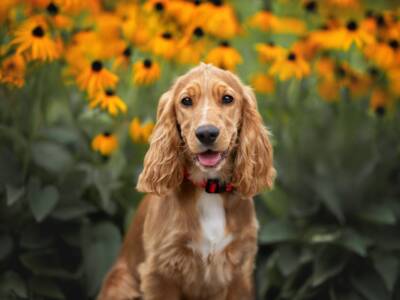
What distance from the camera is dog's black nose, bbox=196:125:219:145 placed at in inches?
152

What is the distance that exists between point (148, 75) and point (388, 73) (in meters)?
1.84

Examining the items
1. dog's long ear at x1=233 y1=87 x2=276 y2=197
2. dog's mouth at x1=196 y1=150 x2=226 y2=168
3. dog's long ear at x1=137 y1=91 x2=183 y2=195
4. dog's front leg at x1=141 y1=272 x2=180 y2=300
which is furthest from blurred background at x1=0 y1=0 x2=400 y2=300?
dog's mouth at x1=196 y1=150 x2=226 y2=168

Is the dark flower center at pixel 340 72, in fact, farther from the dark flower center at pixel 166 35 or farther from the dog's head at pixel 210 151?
the dog's head at pixel 210 151

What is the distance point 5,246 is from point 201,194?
1.56 meters

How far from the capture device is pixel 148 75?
5316 millimetres

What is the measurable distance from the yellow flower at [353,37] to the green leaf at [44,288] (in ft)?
8.53

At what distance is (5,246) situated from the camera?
5.10 metres

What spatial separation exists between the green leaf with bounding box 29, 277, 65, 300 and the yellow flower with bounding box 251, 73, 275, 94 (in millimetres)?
2095

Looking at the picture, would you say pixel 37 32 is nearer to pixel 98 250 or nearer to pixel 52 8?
pixel 52 8

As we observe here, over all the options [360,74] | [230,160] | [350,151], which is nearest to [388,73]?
[360,74]

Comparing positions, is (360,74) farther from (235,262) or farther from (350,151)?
(235,262)

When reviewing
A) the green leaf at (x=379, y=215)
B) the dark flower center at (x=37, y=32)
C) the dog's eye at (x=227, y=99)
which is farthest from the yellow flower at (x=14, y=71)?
the green leaf at (x=379, y=215)

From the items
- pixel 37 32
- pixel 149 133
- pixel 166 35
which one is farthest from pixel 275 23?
pixel 37 32

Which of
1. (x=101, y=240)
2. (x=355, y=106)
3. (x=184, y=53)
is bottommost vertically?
(x=101, y=240)
